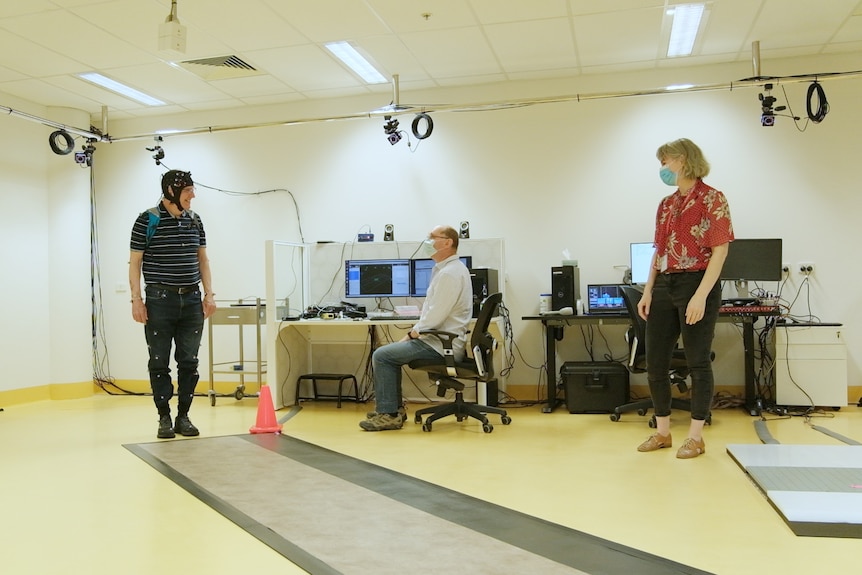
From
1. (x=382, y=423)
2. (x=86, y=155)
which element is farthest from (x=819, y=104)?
(x=86, y=155)

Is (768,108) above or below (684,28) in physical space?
below

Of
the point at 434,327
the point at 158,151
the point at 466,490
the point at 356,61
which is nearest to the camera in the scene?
the point at 466,490

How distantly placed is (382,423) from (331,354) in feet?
6.13

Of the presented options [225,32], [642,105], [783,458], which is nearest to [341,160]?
[225,32]

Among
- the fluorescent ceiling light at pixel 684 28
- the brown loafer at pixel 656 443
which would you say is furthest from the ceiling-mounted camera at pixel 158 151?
the brown loafer at pixel 656 443

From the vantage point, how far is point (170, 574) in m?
2.04

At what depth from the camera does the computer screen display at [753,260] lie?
16.6ft

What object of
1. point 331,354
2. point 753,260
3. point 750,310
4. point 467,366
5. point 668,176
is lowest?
point 331,354

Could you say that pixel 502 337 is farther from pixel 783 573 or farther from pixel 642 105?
pixel 783 573

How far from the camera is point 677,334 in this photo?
3.52 meters

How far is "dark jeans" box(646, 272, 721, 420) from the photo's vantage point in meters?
3.35

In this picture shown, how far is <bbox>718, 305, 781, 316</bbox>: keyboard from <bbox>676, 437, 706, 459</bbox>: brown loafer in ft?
5.48

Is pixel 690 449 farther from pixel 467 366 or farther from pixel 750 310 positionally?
pixel 750 310

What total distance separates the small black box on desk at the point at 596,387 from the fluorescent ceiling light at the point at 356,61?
2903mm
